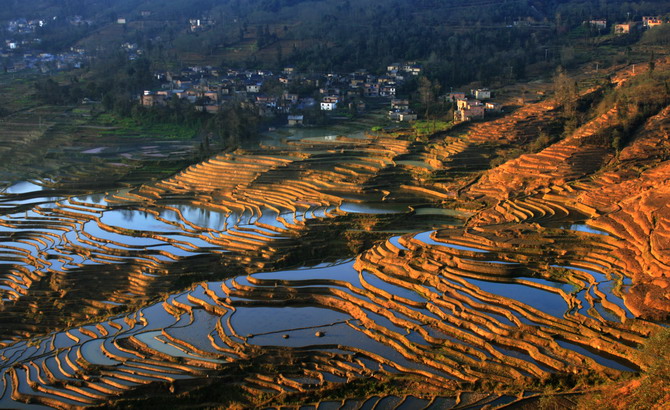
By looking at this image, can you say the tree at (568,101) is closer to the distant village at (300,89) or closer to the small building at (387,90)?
the distant village at (300,89)

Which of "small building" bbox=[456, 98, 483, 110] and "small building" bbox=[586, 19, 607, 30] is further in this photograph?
"small building" bbox=[586, 19, 607, 30]

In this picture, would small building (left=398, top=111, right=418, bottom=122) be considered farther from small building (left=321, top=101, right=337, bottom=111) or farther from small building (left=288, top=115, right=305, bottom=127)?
Result: small building (left=321, top=101, right=337, bottom=111)

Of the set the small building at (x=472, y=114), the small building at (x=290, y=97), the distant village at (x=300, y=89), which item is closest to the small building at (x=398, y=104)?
the distant village at (x=300, y=89)

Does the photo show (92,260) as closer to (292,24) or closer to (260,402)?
(260,402)

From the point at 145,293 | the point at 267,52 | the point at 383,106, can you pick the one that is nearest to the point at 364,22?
the point at 267,52

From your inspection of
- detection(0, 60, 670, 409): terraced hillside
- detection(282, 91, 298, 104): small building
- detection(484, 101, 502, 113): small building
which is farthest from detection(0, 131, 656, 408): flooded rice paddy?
detection(282, 91, 298, 104): small building

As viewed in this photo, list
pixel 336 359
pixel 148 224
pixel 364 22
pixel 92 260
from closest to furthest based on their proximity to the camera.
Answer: pixel 336 359 → pixel 92 260 → pixel 148 224 → pixel 364 22

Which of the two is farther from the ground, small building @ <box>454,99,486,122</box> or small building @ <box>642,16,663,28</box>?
small building @ <box>642,16,663,28</box>
